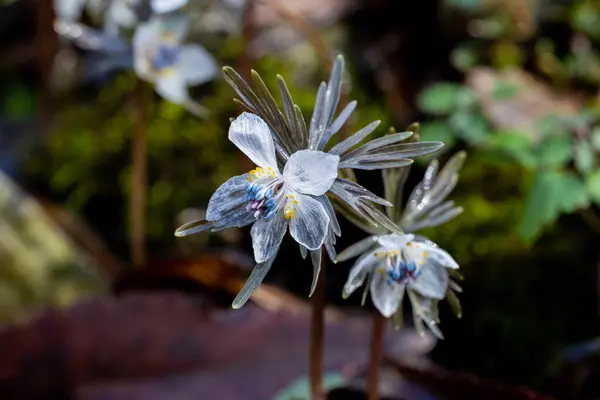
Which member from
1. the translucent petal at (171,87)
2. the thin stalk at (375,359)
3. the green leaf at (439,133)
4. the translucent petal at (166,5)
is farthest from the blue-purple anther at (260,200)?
the green leaf at (439,133)

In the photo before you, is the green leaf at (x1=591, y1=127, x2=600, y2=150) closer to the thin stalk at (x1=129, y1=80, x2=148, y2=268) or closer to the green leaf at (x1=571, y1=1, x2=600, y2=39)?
the green leaf at (x1=571, y1=1, x2=600, y2=39)

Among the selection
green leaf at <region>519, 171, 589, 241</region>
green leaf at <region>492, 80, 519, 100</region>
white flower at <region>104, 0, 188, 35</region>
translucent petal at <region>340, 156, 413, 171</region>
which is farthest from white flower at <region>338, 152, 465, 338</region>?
green leaf at <region>492, 80, 519, 100</region>

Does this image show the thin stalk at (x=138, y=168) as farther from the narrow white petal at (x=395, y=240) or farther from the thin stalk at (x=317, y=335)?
the narrow white petal at (x=395, y=240)

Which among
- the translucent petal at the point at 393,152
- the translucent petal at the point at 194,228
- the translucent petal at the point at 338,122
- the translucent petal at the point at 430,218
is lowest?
the translucent petal at the point at 430,218

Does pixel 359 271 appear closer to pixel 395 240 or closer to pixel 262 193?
pixel 395 240

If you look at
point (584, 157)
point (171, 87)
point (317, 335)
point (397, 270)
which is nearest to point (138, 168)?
point (171, 87)
